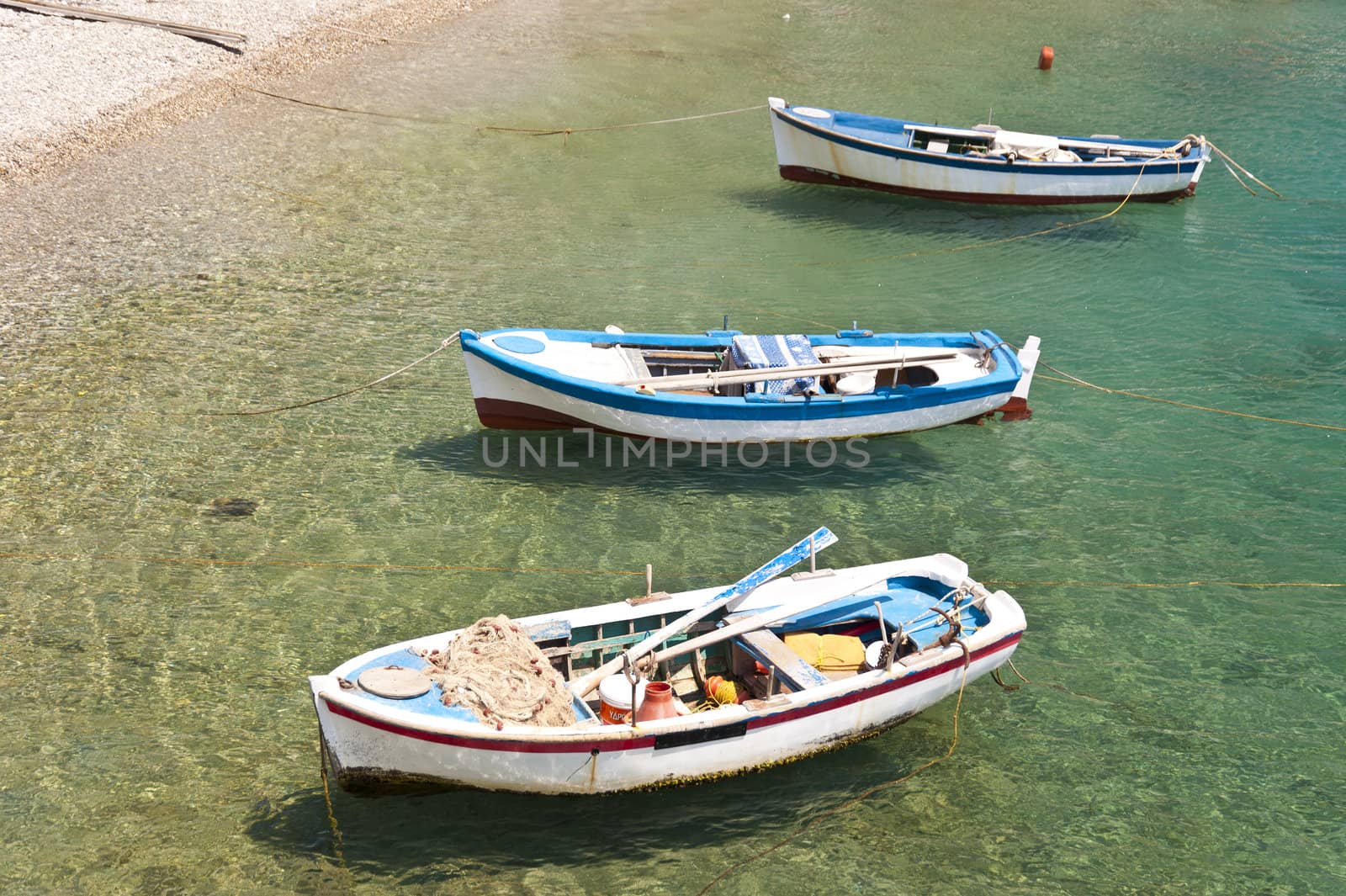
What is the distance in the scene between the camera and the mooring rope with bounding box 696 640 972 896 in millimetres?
9430

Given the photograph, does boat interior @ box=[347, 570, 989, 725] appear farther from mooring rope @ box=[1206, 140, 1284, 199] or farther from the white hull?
mooring rope @ box=[1206, 140, 1284, 199]

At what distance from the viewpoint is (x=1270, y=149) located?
27109 millimetres

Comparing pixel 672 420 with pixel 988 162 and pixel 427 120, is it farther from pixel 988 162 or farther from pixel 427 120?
pixel 427 120

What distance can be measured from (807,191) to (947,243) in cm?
380

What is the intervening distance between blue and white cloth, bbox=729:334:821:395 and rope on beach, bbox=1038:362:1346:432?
4.51m

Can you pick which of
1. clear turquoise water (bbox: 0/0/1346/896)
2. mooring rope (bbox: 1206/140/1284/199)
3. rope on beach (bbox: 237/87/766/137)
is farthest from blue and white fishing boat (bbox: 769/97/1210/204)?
rope on beach (bbox: 237/87/766/137)

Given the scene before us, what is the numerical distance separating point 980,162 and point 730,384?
11051 millimetres

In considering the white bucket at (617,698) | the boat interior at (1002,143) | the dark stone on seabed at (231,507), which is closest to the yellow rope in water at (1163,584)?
the white bucket at (617,698)

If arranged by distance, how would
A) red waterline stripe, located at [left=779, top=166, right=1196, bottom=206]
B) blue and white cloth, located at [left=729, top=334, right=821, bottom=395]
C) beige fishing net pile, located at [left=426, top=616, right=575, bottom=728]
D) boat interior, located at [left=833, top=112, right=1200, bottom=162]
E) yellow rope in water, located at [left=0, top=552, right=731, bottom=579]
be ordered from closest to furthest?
beige fishing net pile, located at [left=426, top=616, right=575, bottom=728] < yellow rope in water, located at [left=0, top=552, right=731, bottom=579] < blue and white cloth, located at [left=729, top=334, right=821, bottom=395] < red waterline stripe, located at [left=779, top=166, right=1196, bottom=206] < boat interior, located at [left=833, top=112, right=1200, bottom=162]

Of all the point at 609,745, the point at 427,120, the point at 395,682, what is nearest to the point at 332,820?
the point at 395,682

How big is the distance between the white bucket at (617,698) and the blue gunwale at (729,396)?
17.3ft

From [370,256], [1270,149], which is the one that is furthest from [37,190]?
[1270,149]

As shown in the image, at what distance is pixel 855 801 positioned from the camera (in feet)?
33.2

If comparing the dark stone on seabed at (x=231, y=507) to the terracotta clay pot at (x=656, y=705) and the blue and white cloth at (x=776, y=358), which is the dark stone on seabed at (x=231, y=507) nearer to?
the blue and white cloth at (x=776, y=358)
